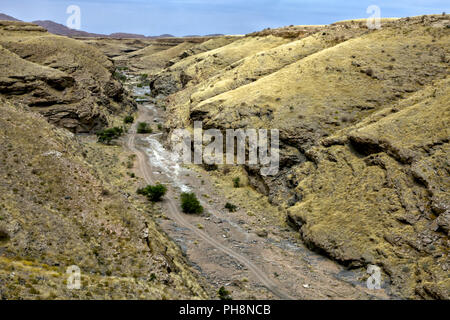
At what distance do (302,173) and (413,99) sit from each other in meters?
13.9

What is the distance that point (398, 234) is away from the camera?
24344 millimetres

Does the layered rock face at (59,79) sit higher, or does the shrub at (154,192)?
the layered rock face at (59,79)

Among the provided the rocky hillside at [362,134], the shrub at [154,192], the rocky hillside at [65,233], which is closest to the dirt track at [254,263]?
the shrub at [154,192]

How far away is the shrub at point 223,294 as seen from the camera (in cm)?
2136

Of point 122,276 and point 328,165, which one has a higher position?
point 328,165

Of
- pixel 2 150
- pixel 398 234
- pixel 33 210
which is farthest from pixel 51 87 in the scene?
pixel 398 234

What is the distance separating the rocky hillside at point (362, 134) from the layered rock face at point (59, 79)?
50.1ft

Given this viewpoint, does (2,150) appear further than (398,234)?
No

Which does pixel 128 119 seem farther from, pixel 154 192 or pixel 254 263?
pixel 254 263

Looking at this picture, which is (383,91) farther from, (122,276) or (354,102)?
(122,276)

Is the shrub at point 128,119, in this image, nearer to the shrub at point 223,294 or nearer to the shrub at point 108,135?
the shrub at point 108,135

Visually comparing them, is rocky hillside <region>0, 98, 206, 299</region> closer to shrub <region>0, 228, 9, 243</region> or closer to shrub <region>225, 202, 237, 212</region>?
shrub <region>0, 228, 9, 243</region>

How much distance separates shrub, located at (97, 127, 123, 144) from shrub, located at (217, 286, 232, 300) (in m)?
37.6

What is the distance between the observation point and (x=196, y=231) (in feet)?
99.1
